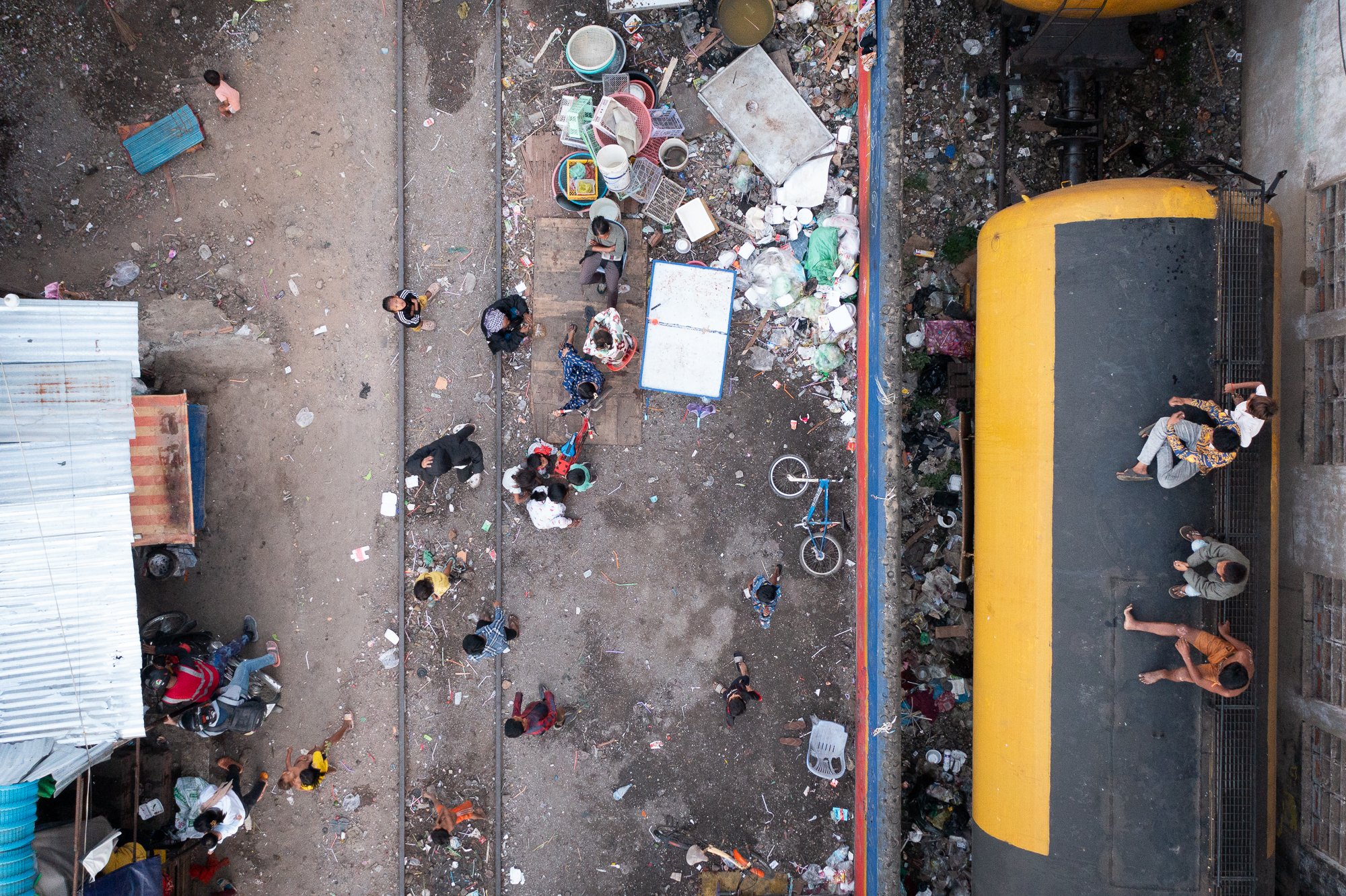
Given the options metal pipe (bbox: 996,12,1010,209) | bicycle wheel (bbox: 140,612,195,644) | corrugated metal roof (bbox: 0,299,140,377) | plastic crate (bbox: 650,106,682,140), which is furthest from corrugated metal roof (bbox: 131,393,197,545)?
metal pipe (bbox: 996,12,1010,209)

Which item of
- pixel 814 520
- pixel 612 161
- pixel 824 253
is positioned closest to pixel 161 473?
pixel 612 161

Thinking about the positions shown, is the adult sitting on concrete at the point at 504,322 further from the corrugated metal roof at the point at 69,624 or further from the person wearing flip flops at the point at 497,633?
the corrugated metal roof at the point at 69,624

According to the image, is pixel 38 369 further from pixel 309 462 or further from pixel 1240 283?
pixel 1240 283

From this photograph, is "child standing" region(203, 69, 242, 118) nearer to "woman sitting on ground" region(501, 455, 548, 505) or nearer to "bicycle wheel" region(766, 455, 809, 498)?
"woman sitting on ground" region(501, 455, 548, 505)

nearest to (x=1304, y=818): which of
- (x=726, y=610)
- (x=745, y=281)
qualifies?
(x=726, y=610)

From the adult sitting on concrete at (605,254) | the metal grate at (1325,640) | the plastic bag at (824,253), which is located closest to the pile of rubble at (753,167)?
the plastic bag at (824,253)
